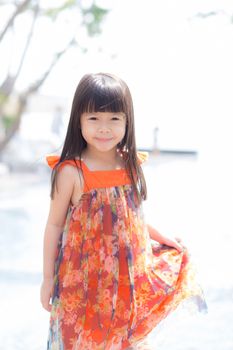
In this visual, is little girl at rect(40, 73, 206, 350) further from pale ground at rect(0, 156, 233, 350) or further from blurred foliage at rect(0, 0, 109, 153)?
blurred foliage at rect(0, 0, 109, 153)

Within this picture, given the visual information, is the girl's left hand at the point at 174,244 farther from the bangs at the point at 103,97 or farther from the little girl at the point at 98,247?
the bangs at the point at 103,97

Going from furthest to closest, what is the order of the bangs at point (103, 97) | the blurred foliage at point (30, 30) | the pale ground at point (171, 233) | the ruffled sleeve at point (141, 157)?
the blurred foliage at point (30, 30)
the pale ground at point (171, 233)
the ruffled sleeve at point (141, 157)
the bangs at point (103, 97)

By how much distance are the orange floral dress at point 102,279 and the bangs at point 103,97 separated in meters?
0.15

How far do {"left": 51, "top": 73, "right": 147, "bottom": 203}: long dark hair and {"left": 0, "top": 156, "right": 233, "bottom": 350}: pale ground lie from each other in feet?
0.93

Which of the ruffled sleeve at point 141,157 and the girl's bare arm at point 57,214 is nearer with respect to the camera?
the girl's bare arm at point 57,214

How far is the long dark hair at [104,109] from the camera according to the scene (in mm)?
1372

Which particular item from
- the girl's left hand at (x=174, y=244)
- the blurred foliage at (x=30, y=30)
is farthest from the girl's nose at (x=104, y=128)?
the blurred foliage at (x=30, y=30)

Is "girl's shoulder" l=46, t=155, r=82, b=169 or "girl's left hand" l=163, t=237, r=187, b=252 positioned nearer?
"girl's shoulder" l=46, t=155, r=82, b=169

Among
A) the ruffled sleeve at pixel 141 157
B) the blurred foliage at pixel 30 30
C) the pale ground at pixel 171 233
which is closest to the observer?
the ruffled sleeve at pixel 141 157

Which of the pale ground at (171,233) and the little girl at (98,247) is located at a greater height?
the little girl at (98,247)

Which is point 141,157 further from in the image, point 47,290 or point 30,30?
point 30,30

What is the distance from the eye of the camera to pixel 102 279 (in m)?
1.41

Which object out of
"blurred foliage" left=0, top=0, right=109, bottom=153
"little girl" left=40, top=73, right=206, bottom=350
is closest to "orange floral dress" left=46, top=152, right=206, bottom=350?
"little girl" left=40, top=73, right=206, bottom=350

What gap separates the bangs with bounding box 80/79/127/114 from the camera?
1368 millimetres
